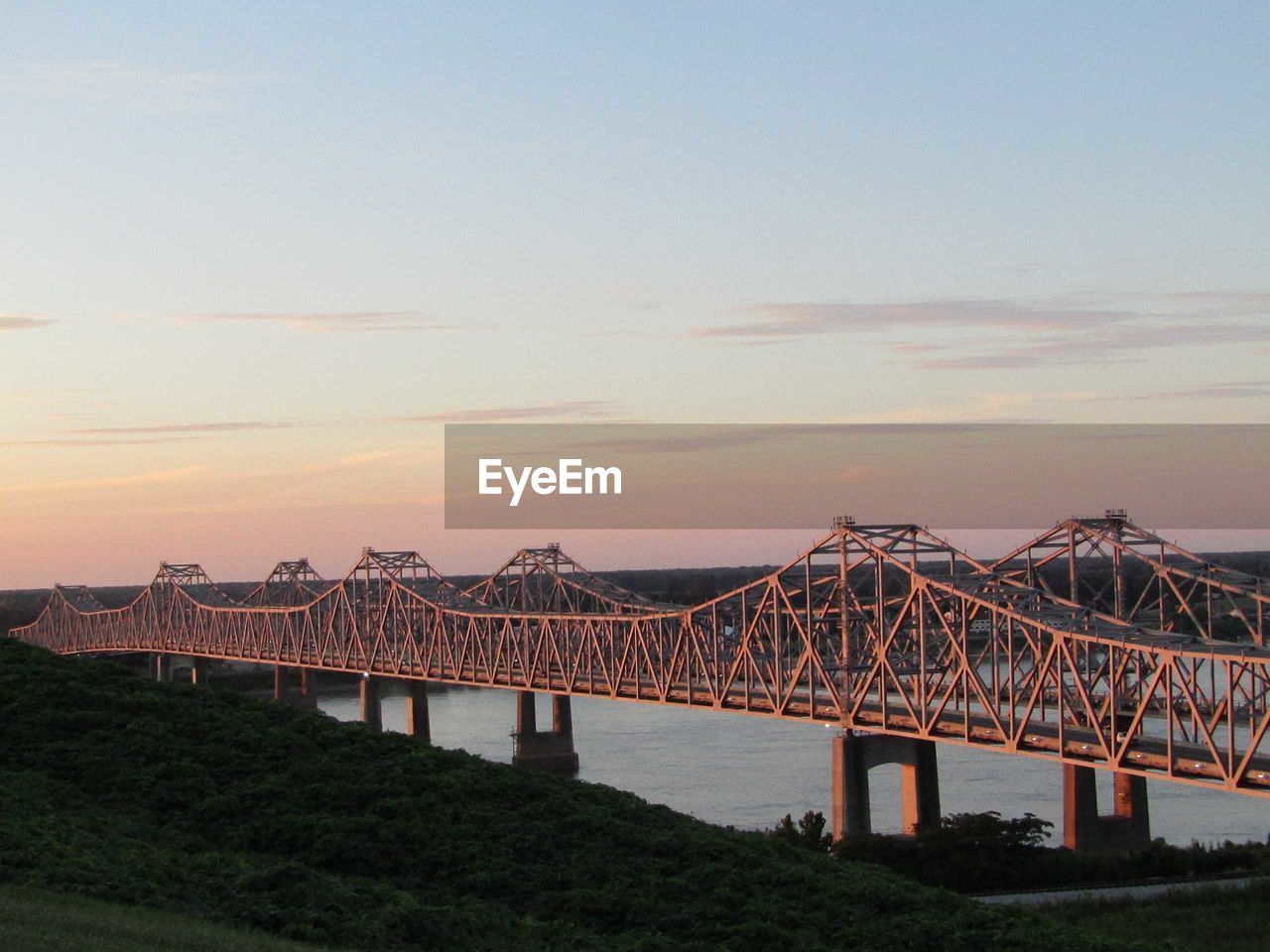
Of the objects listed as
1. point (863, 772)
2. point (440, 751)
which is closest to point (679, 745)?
point (863, 772)

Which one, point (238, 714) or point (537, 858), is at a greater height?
point (238, 714)

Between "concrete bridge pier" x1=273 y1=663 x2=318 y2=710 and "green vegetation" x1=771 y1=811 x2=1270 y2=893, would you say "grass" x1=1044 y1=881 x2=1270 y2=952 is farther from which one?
"concrete bridge pier" x1=273 y1=663 x2=318 y2=710

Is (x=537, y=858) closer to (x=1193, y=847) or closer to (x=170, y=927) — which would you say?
(x=170, y=927)

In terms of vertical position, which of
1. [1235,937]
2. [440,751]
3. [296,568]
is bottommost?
[1235,937]

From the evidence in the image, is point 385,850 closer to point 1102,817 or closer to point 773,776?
point 1102,817

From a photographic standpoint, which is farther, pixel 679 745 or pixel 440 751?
pixel 679 745

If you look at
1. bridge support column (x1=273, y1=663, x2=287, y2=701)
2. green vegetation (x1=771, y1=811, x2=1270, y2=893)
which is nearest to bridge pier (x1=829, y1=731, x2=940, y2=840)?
green vegetation (x1=771, y1=811, x2=1270, y2=893)
